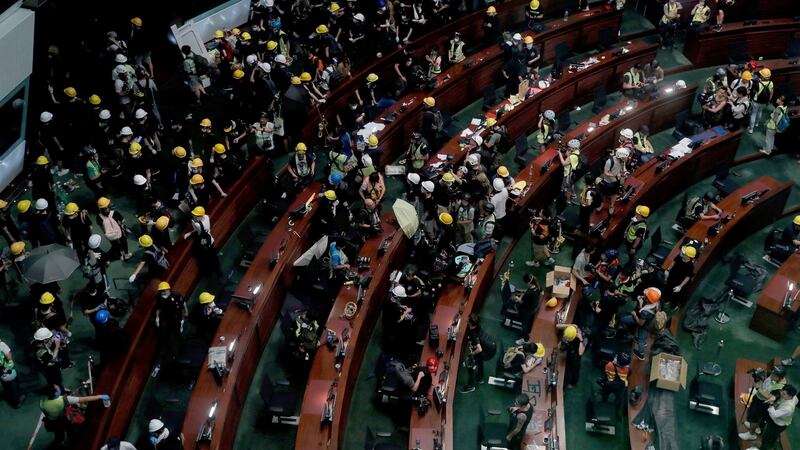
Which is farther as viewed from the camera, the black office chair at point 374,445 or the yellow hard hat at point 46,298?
the yellow hard hat at point 46,298

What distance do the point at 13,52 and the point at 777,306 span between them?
1697 cm

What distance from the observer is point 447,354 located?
15414mm

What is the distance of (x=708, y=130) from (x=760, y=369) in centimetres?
741

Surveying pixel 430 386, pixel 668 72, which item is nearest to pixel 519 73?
pixel 668 72

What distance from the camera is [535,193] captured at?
1908 cm

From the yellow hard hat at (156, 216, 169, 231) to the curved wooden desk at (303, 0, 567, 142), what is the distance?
16.6 ft

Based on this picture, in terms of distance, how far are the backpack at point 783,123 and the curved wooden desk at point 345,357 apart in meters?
10.4

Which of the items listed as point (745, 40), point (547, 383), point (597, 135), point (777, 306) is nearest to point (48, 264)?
point (547, 383)

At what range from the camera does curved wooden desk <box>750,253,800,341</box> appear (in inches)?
685

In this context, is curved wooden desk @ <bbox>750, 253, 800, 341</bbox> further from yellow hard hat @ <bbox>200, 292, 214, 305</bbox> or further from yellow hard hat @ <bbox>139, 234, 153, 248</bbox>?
yellow hard hat @ <bbox>139, 234, 153, 248</bbox>

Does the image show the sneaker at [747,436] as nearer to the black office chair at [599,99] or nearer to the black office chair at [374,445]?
the black office chair at [374,445]

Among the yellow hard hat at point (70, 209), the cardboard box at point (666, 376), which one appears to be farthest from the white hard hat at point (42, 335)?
the cardboard box at point (666, 376)

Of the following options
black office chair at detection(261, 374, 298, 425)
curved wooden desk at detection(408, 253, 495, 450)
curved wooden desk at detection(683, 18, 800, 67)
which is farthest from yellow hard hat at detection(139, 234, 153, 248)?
curved wooden desk at detection(683, 18, 800, 67)

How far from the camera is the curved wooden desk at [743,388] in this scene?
15.3 metres
